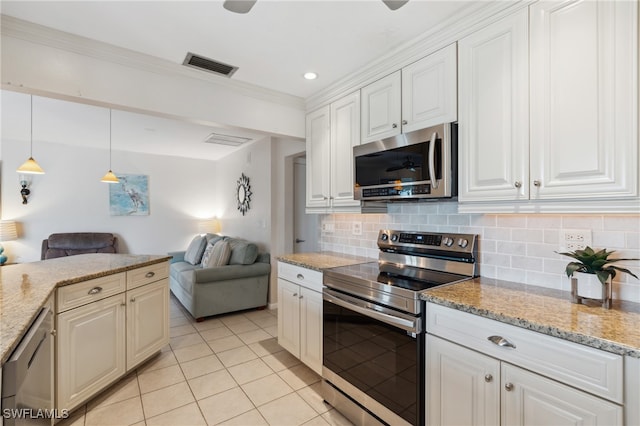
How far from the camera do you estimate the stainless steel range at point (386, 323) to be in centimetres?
156

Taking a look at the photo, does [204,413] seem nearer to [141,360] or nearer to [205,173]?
[141,360]

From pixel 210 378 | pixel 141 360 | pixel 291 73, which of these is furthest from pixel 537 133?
pixel 141 360

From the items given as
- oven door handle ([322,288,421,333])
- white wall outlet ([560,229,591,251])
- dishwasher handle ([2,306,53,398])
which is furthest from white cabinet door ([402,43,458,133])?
dishwasher handle ([2,306,53,398])

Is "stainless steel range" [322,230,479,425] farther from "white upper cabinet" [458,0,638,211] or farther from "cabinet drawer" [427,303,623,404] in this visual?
"white upper cabinet" [458,0,638,211]

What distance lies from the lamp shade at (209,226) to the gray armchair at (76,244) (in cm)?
149

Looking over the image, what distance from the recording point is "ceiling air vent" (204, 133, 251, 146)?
462cm

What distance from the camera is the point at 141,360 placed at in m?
2.45

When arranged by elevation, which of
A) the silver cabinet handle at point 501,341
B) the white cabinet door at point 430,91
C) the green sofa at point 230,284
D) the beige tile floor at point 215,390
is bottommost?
the beige tile floor at point 215,390

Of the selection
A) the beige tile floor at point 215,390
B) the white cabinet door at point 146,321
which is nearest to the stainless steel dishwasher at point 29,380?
the beige tile floor at point 215,390

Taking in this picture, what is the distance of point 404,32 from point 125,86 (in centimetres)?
201

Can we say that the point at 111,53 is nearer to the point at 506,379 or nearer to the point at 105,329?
the point at 105,329

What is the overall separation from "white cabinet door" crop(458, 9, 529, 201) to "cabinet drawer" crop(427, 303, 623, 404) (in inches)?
26.0

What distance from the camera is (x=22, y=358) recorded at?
0.99 m

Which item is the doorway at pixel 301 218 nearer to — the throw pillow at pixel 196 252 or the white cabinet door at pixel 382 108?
the throw pillow at pixel 196 252
